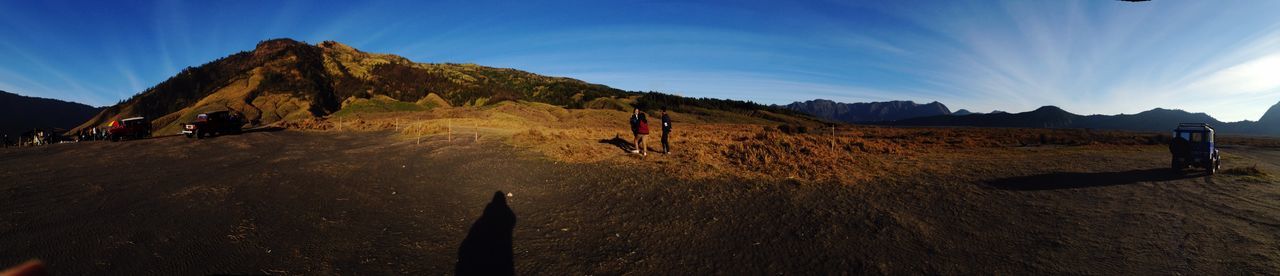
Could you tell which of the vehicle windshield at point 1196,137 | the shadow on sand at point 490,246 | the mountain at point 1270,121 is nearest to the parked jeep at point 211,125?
the shadow on sand at point 490,246

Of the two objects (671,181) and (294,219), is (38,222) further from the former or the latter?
(671,181)

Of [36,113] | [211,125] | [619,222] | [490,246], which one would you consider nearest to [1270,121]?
[619,222]

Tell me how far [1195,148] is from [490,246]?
57.5ft

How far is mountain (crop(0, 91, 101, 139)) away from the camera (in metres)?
93.7

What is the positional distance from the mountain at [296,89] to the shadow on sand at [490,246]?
53.2 metres

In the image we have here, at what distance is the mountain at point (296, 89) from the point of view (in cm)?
5250

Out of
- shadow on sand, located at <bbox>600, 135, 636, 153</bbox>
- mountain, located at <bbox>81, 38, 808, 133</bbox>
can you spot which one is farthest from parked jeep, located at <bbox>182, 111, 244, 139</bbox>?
mountain, located at <bbox>81, 38, 808, 133</bbox>

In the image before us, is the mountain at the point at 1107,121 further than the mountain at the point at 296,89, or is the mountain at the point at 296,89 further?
the mountain at the point at 1107,121

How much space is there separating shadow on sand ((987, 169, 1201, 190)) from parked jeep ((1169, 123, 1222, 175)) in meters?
0.38

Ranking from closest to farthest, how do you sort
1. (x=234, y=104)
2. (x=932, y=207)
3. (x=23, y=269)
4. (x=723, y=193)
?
1. (x=23, y=269)
2. (x=932, y=207)
3. (x=723, y=193)
4. (x=234, y=104)

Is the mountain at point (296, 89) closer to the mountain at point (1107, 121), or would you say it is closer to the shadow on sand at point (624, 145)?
the shadow on sand at point (624, 145)

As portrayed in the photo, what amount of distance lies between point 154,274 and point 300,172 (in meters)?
7.31

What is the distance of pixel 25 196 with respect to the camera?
856 cm

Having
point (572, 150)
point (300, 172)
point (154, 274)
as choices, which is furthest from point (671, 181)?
point (300, 172)
